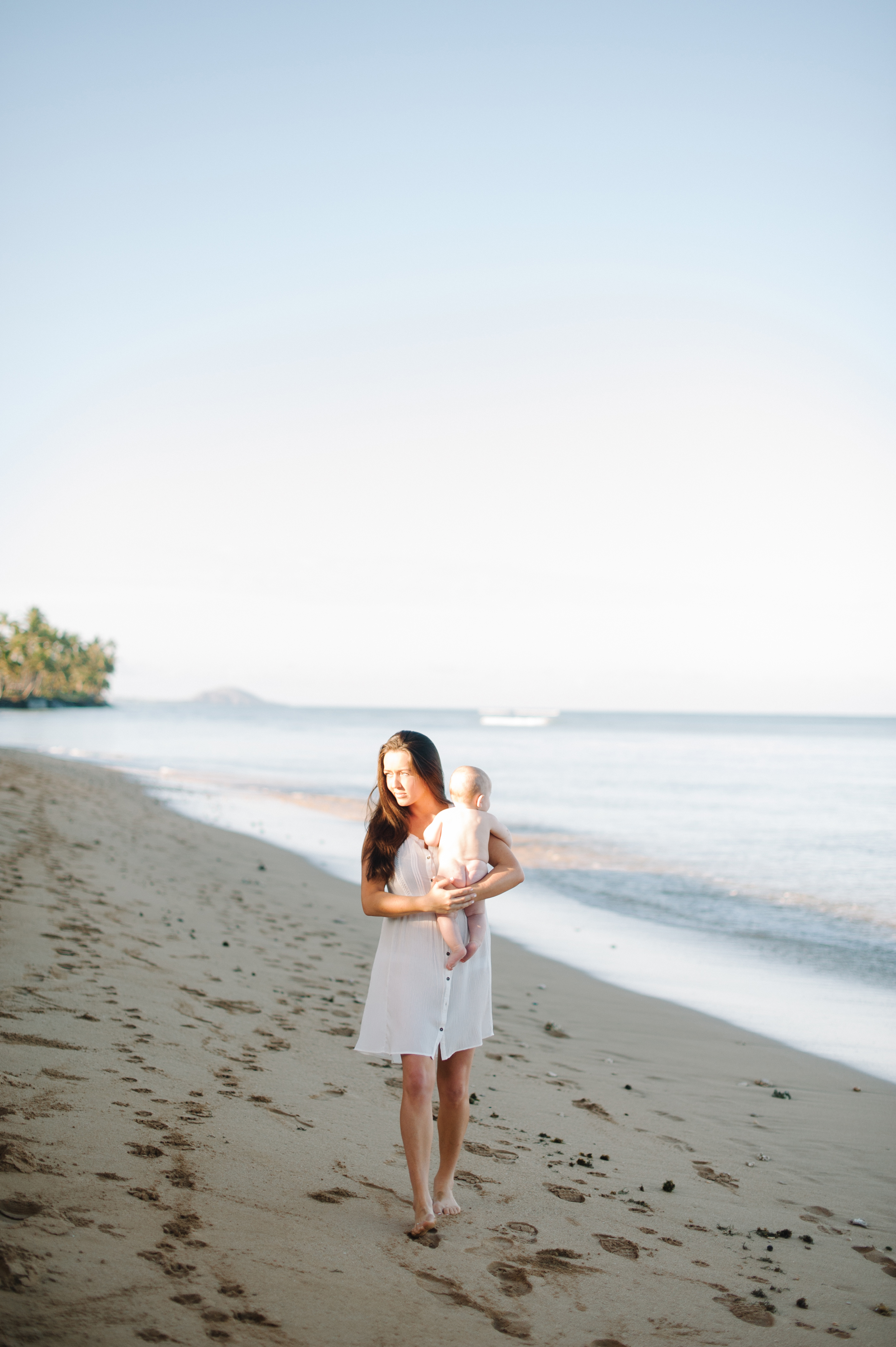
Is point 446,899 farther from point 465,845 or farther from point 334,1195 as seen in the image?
point 334,1195

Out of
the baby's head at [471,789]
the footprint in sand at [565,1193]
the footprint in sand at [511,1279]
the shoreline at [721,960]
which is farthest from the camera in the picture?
the shoreline at [721,960]

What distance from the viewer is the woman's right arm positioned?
124 inches

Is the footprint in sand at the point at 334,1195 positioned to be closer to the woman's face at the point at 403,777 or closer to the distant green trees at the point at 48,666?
the woman's face at the point at 403,777

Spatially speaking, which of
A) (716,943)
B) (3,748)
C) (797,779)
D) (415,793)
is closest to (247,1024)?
(415,793)

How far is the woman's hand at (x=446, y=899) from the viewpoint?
3.14 meters

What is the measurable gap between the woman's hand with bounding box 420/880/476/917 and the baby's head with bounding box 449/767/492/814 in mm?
316

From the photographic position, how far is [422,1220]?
10.6 ft

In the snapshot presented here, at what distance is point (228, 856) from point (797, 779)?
3061 cm

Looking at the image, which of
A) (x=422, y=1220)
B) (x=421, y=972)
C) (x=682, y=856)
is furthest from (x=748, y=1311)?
(x=682, y=856)

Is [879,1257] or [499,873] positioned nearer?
[499,873]

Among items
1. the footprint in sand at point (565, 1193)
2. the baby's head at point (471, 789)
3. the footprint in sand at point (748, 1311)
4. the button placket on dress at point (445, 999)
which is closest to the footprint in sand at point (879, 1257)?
the footprint in sand at point (748, 1311)

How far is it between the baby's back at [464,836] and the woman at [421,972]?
0.10 m

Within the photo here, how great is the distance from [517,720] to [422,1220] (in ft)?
461

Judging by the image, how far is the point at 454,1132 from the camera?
3.45 meters
